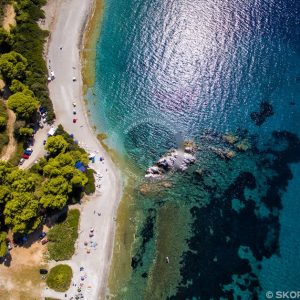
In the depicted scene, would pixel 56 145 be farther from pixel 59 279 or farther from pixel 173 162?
pixel 59 279

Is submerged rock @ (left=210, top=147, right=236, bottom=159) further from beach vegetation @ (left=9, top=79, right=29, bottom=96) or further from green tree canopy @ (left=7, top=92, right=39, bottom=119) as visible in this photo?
beach vegetation @ (left=9, top=79, right=29, bottom=96)

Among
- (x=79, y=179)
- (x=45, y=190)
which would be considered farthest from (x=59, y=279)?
(x=79, y=179)

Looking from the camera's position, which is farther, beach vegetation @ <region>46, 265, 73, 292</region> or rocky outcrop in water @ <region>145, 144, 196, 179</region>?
rocky outcrop in water @ <region>145, 144, 196, 179</region>

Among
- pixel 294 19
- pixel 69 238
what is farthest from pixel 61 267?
pixel 294 19

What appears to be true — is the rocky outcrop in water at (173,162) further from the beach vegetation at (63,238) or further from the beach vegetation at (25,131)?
the beach vegetation at (25,131)

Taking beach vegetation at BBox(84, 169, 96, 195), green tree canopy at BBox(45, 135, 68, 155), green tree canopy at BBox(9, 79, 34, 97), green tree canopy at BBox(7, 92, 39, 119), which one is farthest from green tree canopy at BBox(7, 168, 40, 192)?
green tree canopy at BBox(9, 79, 34, 97)

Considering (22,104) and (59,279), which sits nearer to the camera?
(59,279)
